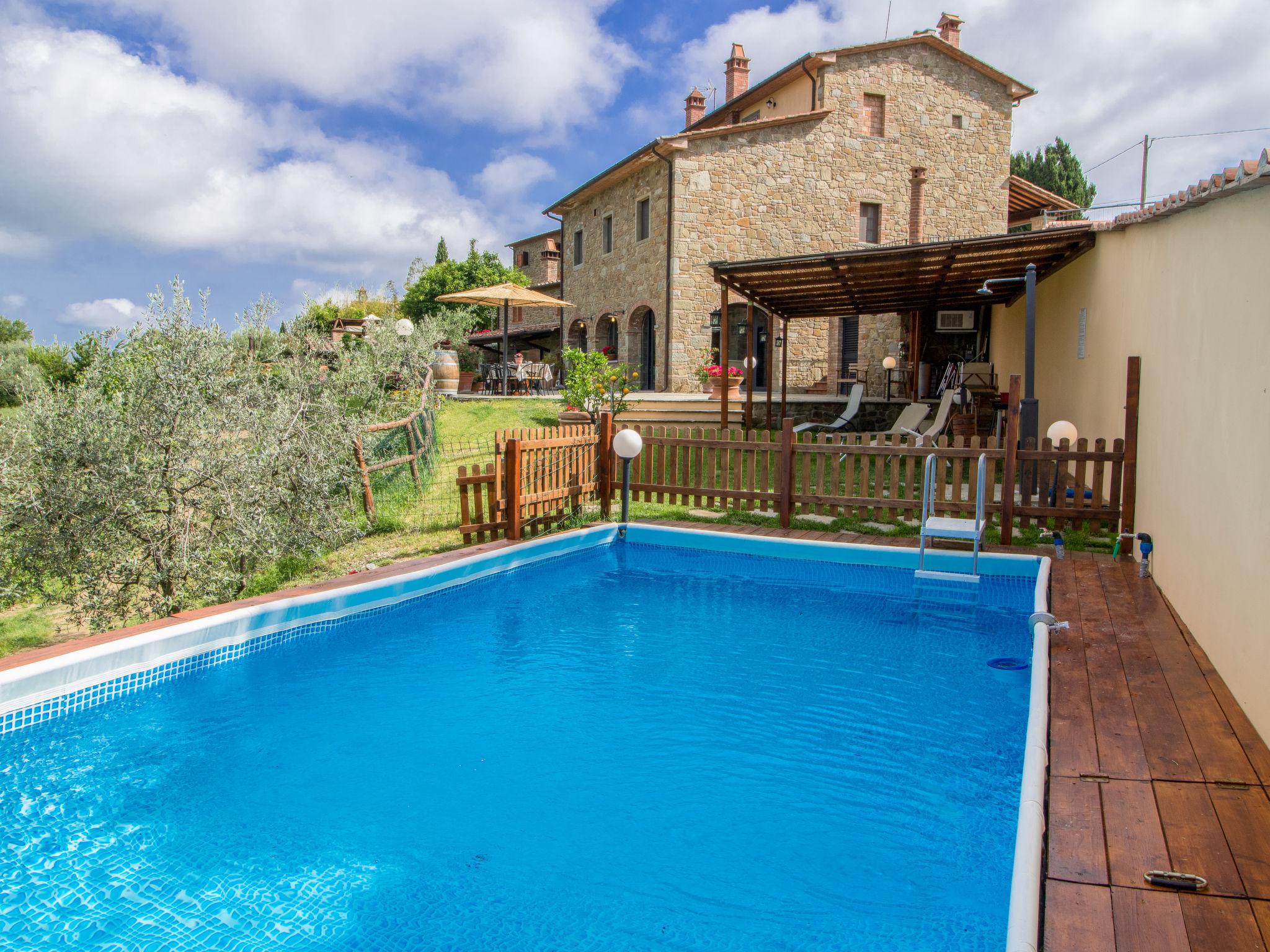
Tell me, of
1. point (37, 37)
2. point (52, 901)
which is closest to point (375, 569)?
point (52, 901)

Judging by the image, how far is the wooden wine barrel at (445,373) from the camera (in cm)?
1711

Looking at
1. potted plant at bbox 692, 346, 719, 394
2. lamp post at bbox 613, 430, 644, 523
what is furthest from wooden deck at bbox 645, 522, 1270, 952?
potted plant at bbox 692, 346, 719, 394

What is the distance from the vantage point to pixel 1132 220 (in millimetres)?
7461

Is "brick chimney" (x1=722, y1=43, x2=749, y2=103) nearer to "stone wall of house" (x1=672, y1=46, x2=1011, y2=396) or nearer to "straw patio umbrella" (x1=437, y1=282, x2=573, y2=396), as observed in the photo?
"stone wall of house" (x1=672, y1=46, x2=1011, y2=396)

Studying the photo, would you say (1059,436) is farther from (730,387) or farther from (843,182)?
(843,182)

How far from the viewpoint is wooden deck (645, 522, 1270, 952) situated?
2.09 m

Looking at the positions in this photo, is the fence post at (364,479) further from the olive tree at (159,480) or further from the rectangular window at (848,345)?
the rectangular window at (848,345)

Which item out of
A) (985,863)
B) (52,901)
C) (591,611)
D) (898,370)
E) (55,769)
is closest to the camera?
(52,901)

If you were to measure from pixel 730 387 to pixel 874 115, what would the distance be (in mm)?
8361

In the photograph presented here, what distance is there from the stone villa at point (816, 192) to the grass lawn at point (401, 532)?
348 inches

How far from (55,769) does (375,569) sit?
118 inches

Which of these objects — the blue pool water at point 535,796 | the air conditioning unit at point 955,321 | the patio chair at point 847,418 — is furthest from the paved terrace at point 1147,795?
the air conditioning unit at point 955,321

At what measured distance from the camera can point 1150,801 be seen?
2740 millimetres

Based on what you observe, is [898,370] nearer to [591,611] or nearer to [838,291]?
[838,291]
